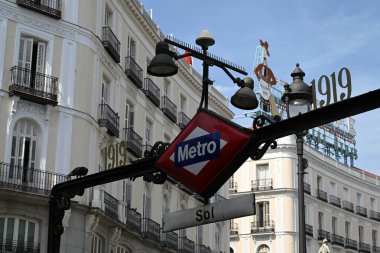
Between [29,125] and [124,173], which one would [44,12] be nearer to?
[29,125]

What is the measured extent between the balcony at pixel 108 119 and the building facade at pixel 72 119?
0.05 meters

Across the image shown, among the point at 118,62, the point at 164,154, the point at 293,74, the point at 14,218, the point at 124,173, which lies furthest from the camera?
the point at 118,62

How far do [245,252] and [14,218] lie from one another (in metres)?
34.7

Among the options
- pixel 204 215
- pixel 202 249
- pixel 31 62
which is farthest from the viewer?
pixel 202 249

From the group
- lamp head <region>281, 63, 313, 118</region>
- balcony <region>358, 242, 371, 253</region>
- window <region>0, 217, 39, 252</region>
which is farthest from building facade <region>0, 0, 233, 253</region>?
balcony <region>358, 242, 371, 253</region>

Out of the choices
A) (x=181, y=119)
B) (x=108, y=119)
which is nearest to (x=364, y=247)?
(x=181, y=119)

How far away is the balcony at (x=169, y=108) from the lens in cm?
4250

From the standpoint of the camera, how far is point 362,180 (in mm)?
70250

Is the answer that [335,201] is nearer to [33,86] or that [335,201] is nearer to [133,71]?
[133,71]

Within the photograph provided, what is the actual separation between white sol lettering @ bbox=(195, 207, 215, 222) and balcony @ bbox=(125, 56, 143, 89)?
27.8 metres

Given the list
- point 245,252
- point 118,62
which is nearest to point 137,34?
point 118,62

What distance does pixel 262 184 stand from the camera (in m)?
62.2

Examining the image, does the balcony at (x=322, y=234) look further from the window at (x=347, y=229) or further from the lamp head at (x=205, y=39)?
the lamp head at (x=205, y=39)

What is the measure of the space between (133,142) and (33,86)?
749cm
